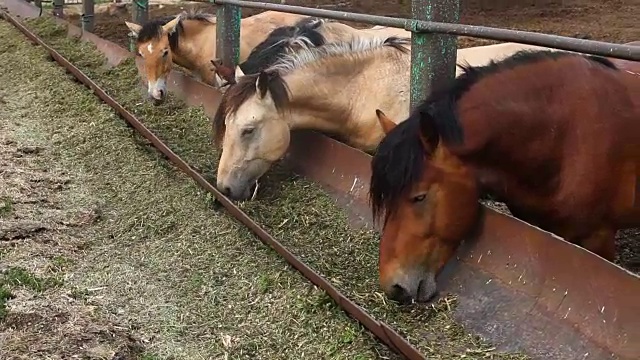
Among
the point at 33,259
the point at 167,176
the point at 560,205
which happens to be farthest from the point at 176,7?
the point at 560,205

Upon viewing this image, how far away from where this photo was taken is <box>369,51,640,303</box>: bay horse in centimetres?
313

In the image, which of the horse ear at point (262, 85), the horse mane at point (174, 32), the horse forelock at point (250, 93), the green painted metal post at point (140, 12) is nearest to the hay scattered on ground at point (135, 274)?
the horse forelock at point (250, 93)

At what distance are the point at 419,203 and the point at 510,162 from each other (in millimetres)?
450

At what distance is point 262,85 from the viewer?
15.7 feet

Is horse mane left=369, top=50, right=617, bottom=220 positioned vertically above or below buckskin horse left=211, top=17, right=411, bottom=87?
above

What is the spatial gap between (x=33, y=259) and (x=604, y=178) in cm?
279

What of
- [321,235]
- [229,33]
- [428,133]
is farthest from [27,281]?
[229,33]

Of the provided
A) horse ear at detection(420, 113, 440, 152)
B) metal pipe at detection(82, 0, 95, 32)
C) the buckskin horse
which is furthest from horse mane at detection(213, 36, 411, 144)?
metal pipe at detection(82, 0, 95, 32)

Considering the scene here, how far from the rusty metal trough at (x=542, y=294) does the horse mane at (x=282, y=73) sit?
188 centimetres

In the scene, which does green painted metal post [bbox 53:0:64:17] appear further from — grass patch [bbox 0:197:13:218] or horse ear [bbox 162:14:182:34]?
grass patch [bbox 0:197:13:218]

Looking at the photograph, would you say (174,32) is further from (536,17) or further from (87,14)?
(536,17)

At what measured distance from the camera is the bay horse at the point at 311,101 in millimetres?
4785

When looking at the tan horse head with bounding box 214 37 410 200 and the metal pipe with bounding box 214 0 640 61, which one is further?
the tan horse head with bounding box 214 37 410 200

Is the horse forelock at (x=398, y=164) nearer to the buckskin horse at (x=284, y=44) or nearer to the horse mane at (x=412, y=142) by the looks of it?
the horse mane at (x=412, y=142)
